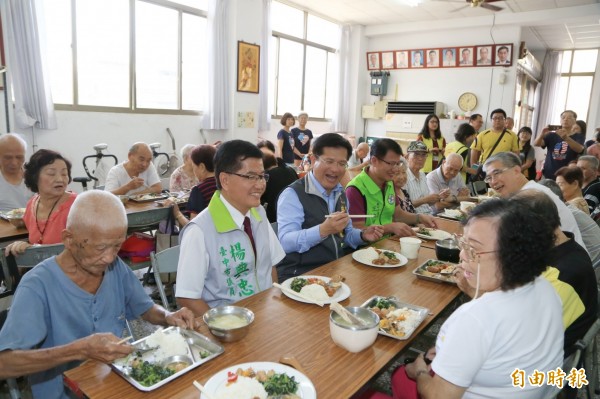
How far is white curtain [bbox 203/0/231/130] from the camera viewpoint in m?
6.55

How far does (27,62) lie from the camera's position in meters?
4.69

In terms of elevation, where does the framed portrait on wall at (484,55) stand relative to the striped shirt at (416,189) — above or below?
above

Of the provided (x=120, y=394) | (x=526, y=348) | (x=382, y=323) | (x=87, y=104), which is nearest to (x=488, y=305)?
(x=526, y=348)

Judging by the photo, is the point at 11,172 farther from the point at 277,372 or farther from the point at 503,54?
the point at 503,54

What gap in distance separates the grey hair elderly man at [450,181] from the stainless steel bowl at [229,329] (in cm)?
323

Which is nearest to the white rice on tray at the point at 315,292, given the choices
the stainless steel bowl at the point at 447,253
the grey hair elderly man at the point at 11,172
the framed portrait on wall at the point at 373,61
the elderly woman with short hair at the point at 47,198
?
the stainless steel bowl at the point at 447,253

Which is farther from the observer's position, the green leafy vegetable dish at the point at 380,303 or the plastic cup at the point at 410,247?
the plastic cup at the point at 410,247

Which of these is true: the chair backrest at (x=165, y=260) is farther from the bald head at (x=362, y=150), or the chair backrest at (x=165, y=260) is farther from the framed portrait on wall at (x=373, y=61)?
the framed portrait on wall at (x=373, y=61)

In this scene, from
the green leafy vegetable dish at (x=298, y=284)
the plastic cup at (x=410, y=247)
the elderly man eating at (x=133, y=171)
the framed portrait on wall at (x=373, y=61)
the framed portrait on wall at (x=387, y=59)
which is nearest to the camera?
the green leafy vegetable dish at (x=298, y=284)

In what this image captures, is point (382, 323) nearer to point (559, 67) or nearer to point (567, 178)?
point (567, 178)

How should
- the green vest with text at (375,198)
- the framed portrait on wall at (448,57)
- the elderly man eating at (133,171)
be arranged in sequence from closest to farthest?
the green vest with text at (375,198) → the elderly man eating at (133,171) → the framed portrait on wall at (448,57)

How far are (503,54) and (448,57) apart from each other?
1130 millimetres

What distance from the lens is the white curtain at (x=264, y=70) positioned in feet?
24.3

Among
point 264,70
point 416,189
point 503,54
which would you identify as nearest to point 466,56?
point 503,54
